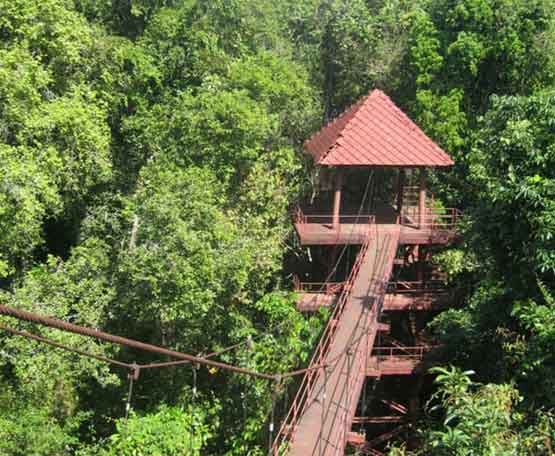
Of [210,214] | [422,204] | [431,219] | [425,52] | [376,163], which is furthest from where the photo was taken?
[425,52]

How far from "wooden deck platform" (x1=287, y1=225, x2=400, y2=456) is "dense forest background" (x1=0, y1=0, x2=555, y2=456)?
944mm

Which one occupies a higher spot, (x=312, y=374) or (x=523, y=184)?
(x=523, y=184)

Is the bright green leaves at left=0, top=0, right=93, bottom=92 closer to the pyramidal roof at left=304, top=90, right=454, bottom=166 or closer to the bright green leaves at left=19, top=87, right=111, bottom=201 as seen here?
the bright green leaves at left=19, top=87, right=111, bottom=201

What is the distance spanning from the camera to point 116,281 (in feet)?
38.6

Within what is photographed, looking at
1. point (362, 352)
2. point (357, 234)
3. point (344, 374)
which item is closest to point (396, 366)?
point (362, 352)

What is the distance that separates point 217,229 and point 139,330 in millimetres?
2623

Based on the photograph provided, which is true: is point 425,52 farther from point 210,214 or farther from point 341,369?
point 341,369

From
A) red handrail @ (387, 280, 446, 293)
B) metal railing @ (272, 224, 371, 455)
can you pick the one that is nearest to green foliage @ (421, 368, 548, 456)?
metal railing @ (272, 224, 371, 455)

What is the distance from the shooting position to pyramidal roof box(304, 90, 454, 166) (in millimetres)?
13242

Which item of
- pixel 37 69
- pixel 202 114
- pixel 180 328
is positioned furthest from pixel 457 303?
pixel 37 69

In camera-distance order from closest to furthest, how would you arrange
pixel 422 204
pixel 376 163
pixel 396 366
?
1. pixel 396 366
2. pixel 376 163
3. pixel 422 204

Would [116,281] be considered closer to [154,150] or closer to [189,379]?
[189,379]

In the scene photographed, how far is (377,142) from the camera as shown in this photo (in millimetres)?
13648

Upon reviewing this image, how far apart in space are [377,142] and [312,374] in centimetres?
584
